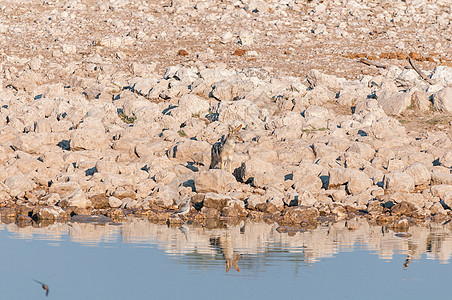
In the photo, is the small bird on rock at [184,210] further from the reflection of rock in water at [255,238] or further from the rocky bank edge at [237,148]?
the reflection of rock in water at [255,238]

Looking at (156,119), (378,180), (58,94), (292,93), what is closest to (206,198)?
(378,180)

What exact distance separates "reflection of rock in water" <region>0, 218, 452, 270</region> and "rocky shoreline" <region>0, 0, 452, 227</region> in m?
0.80

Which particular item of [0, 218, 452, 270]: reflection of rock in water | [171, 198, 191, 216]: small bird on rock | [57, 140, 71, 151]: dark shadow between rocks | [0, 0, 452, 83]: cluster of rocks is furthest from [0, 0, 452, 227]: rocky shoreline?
[0, 0, 452, 83]: cluster of rocks

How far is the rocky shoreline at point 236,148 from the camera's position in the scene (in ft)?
58.2

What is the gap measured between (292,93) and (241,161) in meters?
6.66

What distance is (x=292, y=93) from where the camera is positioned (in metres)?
25.6

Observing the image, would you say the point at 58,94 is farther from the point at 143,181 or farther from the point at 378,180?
the point at 378,180

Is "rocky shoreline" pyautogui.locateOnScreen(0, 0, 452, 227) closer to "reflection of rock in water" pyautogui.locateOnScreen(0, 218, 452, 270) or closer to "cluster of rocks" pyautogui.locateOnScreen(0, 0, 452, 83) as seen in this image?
"reflection of rock in water" pyautogui.locateOnScreen(0, 218, 452, 270)

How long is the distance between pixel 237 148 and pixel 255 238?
6.28 metres

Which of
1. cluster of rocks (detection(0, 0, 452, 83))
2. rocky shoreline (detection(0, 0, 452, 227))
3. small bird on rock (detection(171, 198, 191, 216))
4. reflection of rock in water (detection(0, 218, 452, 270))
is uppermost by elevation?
cluster of rocks (detection(0, 0, 452, 83))

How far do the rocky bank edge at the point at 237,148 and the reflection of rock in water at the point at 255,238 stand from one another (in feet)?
3.33

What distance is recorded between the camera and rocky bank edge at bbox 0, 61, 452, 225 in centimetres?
1777

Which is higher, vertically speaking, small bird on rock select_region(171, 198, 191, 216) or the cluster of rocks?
the cluster of rocks

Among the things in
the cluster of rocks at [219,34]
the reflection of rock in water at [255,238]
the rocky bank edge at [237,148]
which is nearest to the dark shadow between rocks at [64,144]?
Answer: the rocky bank edge at [237,148]
